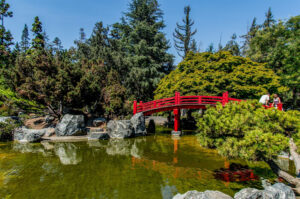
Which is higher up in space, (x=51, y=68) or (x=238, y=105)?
(x=51, y=68)

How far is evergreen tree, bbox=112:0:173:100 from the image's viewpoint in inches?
778

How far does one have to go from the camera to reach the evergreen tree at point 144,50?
64.8 feet

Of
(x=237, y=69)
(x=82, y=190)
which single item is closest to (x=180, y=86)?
(x=237, y=69)

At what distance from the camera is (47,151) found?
808 centimetres

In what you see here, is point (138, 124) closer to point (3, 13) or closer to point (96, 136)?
point (96, 136)

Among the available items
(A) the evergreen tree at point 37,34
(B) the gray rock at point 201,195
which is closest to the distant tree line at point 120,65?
(A) the evergreen tree at point 37,34

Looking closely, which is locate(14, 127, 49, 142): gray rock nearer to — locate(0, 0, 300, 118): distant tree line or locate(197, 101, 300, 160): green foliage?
locate(0, 0, 300, 118): distant tree line

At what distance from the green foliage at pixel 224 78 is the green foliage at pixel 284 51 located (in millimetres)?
2120

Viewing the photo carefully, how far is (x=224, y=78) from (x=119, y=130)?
297 inches

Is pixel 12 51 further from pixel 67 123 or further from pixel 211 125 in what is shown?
pixel 211 125

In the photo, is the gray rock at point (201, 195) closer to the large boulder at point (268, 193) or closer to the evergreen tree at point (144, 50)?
the large boulder at point (268, 193)

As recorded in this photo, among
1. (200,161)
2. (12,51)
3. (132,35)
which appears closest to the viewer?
(200,161)

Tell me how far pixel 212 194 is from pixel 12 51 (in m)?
27.7

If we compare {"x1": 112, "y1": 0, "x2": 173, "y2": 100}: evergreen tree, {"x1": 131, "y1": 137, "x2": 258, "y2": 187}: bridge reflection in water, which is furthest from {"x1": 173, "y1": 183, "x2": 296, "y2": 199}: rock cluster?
{"x1": 112, "y1": 0, "x2": 173, "y2": 100}: evergreen tree
